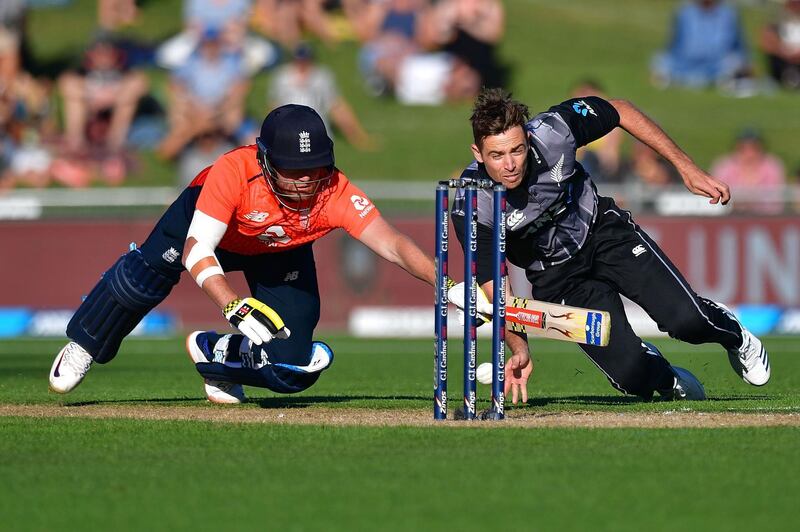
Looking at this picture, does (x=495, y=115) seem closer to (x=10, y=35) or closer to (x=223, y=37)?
(x=223, y=37)

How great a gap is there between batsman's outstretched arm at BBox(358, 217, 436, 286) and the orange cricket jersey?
0.18 feet

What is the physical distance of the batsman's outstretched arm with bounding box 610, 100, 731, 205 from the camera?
728 centimetres

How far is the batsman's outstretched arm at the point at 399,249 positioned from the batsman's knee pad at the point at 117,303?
134 centimetres

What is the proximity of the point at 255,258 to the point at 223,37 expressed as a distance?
1160cm

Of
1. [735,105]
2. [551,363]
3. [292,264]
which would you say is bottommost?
[551,363]

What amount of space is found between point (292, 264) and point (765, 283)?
28.8ft

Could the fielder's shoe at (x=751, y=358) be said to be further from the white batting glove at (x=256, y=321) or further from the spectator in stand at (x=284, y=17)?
the spectator in stand at (x=284, y=17)

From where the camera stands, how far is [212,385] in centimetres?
834

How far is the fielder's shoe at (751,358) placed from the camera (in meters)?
→ 8.02

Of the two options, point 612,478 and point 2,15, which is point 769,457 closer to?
point 612,478

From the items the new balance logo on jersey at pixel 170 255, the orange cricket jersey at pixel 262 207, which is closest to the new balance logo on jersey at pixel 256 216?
the orange cricket jersey at pixel 262 207

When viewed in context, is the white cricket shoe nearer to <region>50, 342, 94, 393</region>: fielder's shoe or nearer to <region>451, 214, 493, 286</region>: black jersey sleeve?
<region>451, 214, 493, 286</region>: black jersey sleeve

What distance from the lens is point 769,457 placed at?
229 inches

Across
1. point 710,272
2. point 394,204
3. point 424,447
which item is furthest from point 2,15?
point 424,447
